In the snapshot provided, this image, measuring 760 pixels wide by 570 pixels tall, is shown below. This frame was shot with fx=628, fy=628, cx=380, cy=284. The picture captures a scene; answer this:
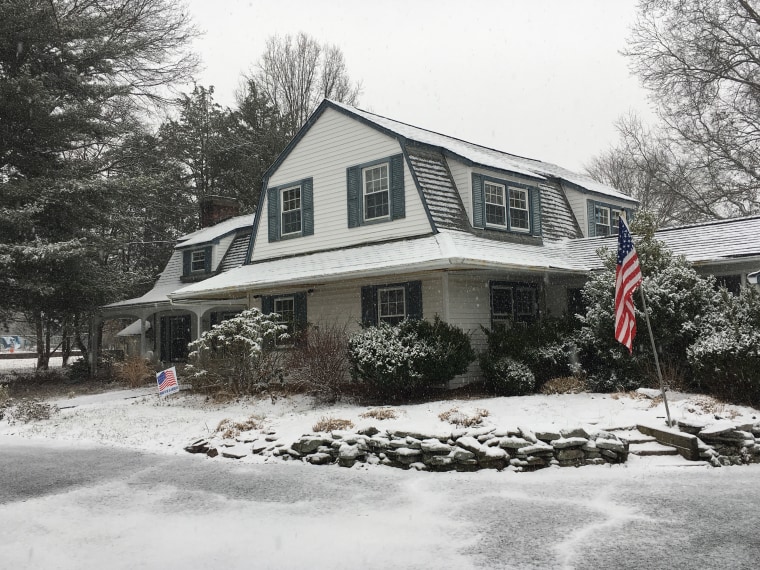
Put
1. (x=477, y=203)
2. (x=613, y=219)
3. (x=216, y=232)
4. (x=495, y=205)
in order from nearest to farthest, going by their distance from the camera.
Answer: (x=477, y=203) → (x=495, y=205) → (x=613, y=219) → (x=216, y=232)

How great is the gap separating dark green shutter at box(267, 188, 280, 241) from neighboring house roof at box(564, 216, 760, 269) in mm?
8258

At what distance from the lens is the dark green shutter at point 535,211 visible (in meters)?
17.1

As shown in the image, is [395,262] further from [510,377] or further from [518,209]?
[518,209]

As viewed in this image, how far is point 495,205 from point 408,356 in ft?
19.2

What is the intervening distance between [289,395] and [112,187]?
38.3ft

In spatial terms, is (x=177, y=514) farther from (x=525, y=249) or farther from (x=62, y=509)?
(x=525, y=249)

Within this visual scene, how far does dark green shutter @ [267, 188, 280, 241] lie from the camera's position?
18272 millimetres

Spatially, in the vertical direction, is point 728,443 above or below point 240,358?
below

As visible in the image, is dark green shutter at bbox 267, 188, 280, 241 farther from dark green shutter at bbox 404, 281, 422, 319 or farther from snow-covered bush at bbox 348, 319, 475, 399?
snow-covered bush at bbox 348, 319, 475, 399

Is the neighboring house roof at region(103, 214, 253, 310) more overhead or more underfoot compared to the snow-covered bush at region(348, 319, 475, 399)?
more overhead

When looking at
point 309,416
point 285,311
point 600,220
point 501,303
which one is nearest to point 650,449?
point 309,416

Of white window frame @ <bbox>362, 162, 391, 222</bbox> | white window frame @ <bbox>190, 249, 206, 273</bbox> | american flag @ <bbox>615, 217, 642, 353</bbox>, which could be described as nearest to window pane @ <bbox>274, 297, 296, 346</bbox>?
white window frame @ <bbox>362, 162, 391, 222</bbox>

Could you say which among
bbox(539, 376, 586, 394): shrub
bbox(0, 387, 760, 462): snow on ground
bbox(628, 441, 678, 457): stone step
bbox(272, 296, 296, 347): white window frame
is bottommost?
bbox(628, 441, 678, 457): stone step

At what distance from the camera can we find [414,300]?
573 inches
